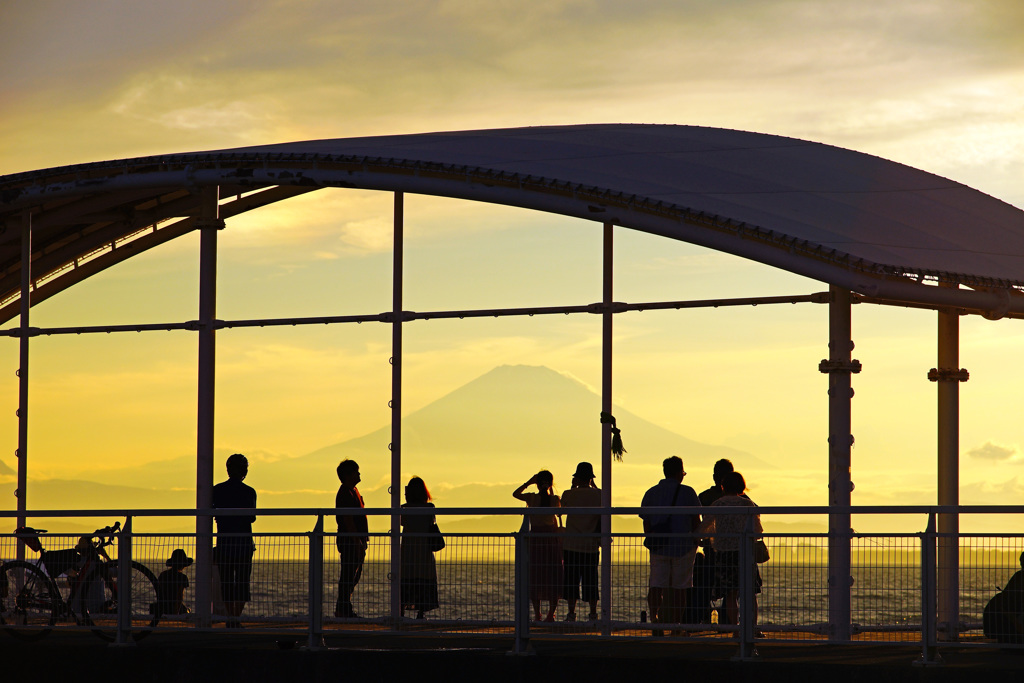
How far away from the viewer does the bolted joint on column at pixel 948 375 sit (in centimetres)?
1464

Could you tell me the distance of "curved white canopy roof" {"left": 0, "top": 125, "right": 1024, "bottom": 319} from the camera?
41.8 feet

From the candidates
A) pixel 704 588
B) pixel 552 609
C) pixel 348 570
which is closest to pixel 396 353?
pixel 348 570

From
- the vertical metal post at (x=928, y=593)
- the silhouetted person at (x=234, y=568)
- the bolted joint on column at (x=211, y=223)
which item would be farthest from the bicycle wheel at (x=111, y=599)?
the vertical metal post at (x=928, y=593)

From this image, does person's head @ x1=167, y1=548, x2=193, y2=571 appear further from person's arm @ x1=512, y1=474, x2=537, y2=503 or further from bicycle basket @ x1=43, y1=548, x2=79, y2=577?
person's arm @ x1=512, y1=474, x2=537, y2=503

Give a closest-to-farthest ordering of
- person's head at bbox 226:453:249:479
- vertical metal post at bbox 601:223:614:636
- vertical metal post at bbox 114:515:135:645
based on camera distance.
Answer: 1. vertical metal post at bbox 114:515:135:645
2. vertical metal post at bbox 601:223:614:636
3. person's head at bbox 226:453:249:479

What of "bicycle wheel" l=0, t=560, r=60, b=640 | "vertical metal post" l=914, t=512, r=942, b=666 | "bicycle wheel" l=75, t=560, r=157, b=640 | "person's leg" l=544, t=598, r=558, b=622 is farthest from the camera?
"bicycle wheel" l=0, t=560, r=60, b=640

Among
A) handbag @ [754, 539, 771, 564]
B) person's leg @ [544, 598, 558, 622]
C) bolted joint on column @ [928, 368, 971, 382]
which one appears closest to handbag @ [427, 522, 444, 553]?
person's leg @ [544, 598, 558, 622]

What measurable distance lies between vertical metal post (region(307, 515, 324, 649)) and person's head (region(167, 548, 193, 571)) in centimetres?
139

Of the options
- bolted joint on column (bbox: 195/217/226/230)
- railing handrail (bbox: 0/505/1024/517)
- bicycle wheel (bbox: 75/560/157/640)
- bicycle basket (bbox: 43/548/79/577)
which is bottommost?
bicycle wheel (bbox: 75/560/157/640)

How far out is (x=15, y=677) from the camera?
39.1ft

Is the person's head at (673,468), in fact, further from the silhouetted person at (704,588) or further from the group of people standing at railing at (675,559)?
the silhouetted person at (704,588)

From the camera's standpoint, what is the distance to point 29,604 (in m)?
12.6

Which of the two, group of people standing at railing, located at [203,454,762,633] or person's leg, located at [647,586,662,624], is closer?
group of people standing at railing, located at [203,454,762,633]

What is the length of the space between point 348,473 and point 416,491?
70cm
